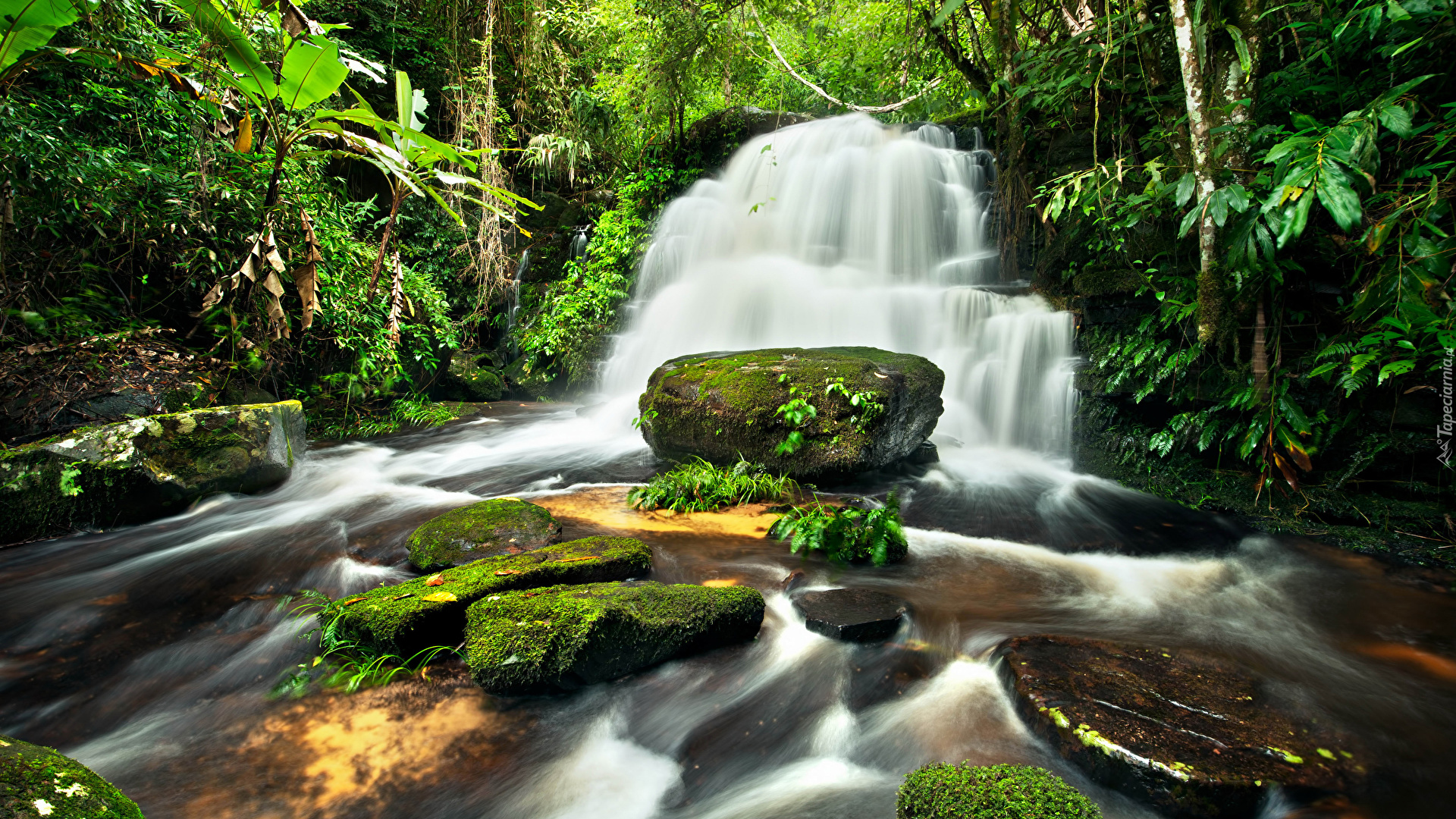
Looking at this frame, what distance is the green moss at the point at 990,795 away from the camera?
157 cm

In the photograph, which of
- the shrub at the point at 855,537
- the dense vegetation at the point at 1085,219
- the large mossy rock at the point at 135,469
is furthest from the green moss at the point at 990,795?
the large mossy rock at the point at 135,469

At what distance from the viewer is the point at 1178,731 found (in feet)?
7.00

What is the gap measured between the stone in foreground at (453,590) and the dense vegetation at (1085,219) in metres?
2.78

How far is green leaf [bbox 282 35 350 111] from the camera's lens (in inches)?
161

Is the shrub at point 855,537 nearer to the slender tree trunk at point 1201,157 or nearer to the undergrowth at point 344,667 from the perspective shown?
the undergrowth at point 344,667

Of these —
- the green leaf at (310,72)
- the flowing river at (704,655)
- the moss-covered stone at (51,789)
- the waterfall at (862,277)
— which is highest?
the green leaf at (310,72)

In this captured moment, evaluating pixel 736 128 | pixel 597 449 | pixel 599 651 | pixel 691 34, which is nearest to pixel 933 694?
pixel 599 651

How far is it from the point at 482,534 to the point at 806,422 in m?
2.52

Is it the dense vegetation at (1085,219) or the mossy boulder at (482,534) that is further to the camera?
the dense vegetation at (1085,219)

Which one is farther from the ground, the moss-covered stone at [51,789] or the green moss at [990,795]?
the moss-covered stone at [51,789]

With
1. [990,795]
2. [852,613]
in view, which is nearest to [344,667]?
[852,613]

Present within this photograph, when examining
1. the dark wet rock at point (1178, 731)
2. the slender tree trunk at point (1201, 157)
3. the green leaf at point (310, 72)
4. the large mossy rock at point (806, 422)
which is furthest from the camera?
the large mossy rock at point (806, 422)

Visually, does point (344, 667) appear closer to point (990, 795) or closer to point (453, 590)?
point (453, 590)

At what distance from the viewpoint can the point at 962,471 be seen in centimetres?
573
